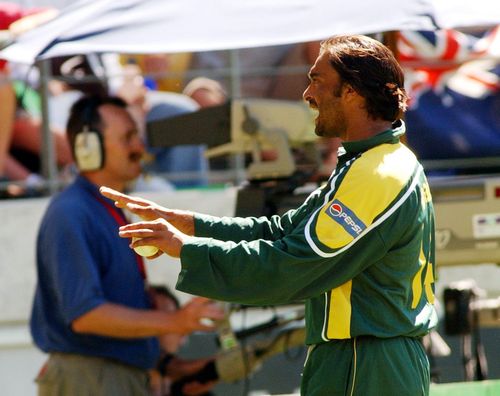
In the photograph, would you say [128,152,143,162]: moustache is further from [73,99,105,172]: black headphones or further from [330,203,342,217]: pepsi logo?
[330,203,342,217]: pepsi logo

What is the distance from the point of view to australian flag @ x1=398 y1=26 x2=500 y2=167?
6.09 meters

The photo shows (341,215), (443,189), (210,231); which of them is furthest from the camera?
(443,189)

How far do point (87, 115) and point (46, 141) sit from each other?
5.42 ft

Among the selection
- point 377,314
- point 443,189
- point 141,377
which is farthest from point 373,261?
point 141,377

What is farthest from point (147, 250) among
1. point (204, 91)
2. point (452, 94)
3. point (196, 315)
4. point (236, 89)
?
point (204, 91)

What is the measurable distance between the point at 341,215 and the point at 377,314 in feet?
0.92

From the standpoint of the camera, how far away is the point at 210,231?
11.0ft

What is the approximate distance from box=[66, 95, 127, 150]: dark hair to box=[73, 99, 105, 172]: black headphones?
0.05 feet

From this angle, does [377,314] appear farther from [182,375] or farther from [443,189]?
[182,375]

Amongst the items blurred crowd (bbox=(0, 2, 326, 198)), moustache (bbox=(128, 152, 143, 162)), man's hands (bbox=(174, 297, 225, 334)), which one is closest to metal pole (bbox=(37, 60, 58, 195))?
blurred crowd (bbox=(0, 2, 326, 198))

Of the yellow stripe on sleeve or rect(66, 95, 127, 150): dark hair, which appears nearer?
the yellow stripe on sleeve

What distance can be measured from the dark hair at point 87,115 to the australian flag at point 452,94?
5.73 ft

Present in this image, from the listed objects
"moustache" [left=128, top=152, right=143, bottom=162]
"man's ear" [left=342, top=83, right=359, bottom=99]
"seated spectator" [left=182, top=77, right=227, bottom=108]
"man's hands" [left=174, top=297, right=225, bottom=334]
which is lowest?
"man's hands" [left=174, top=297, right=225, bottom=334]

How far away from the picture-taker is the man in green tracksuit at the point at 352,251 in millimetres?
2994
